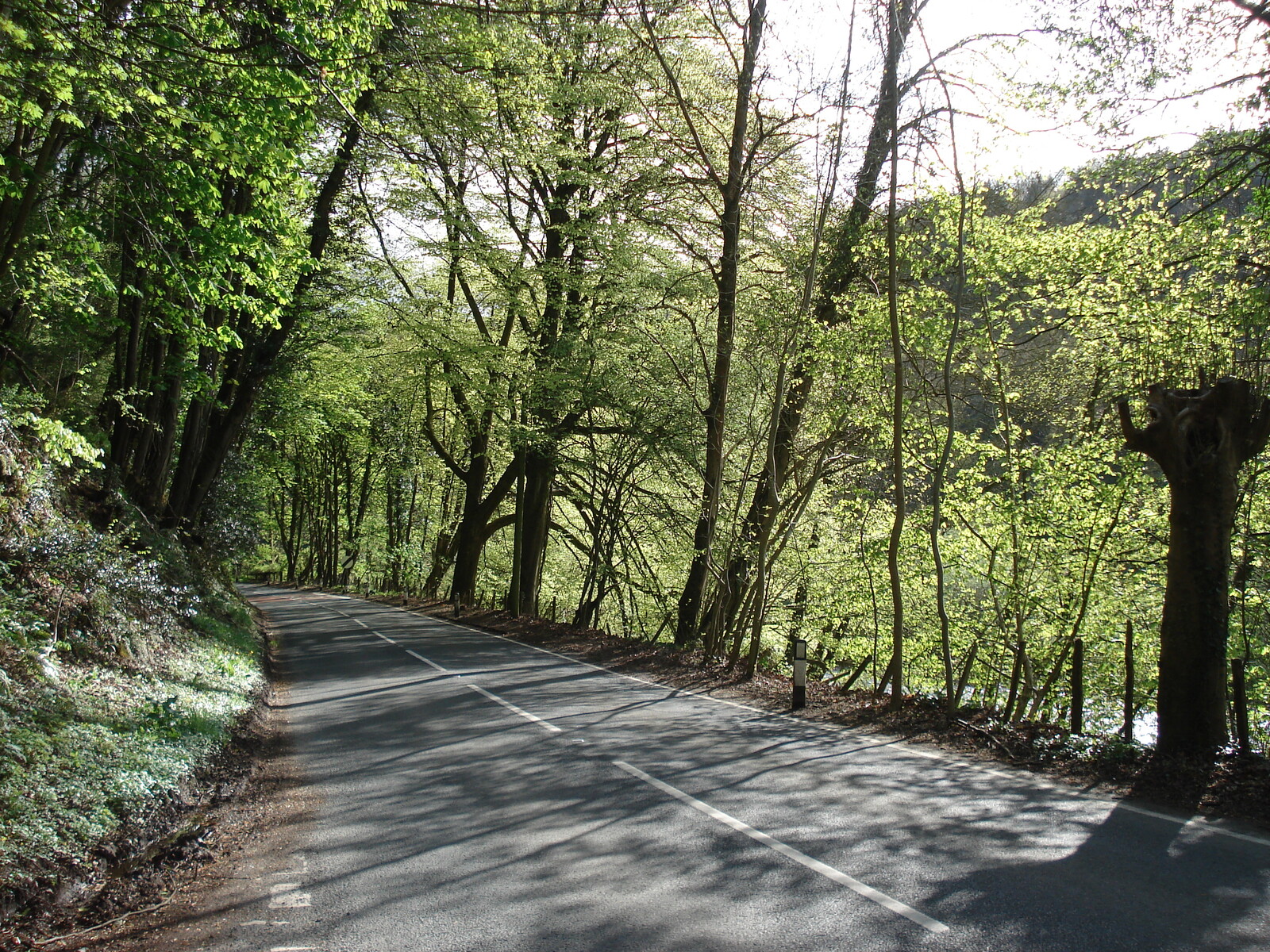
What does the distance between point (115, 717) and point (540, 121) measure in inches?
650

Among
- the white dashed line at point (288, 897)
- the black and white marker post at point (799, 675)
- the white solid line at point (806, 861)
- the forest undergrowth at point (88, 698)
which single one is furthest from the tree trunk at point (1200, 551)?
the forest undergrowth at point (88, 698)

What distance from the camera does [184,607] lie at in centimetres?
1264

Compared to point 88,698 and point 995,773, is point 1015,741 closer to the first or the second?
point 995,773

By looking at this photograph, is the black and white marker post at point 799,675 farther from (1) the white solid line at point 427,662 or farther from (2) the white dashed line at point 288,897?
(2) the white dashed line at point 288,897

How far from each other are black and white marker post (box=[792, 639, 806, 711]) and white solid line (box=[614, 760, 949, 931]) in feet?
14.9

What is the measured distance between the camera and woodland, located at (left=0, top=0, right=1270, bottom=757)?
336 inches

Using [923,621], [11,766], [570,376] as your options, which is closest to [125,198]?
[11,766]

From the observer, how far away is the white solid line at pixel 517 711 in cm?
950

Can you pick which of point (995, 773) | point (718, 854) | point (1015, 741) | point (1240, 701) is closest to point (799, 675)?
point (1015, 741)

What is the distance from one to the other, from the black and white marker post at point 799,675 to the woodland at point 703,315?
1.24 m

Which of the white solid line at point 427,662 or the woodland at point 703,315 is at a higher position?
the woodland at point 703,315

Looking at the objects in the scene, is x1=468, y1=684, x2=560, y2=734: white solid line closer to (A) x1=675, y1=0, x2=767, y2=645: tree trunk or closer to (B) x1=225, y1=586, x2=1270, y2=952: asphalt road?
(B) x1=225, y1=586, x2=1270, y2=952: asphalt road

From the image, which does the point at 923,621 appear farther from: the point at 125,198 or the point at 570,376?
the point at 125,198

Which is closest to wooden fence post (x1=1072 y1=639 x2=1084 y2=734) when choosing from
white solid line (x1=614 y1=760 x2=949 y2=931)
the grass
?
white solid line (x1=614 y1=760 x2=949 y2=931)
